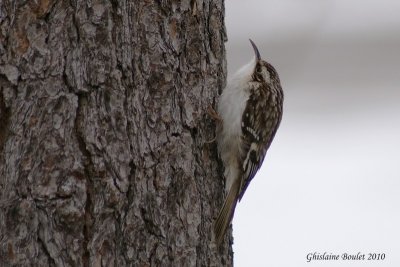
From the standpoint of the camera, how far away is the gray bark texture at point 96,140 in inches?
96.5

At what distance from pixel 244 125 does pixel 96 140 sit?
960 mm

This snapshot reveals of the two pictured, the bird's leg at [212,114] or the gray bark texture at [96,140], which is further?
the bird's leg at [212,114]

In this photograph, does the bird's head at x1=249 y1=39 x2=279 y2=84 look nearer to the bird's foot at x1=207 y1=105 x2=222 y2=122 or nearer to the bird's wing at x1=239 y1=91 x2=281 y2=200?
the bird's wing at x1=239 y1=91 x2=281 y2=200

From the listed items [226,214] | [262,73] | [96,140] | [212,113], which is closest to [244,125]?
[262,73]

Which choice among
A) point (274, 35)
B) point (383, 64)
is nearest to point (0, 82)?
point (274, 35)

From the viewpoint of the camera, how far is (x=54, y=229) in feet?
8.01

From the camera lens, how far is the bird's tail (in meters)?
2.82

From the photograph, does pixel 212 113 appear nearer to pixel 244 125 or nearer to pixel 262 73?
pixel 244 125

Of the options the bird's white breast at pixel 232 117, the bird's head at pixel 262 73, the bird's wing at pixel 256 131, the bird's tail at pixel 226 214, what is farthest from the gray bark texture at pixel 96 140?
the bird's head at pixel 262 73

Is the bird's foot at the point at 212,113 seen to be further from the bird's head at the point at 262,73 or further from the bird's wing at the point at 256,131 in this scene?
the bird's head at the point at 262,73

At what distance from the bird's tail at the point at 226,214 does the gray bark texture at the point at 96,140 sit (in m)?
0.05

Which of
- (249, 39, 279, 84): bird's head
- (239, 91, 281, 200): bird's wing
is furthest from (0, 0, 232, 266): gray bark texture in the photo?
(249, 39, 279, 84): bird's head

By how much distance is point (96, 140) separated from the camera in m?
2.51

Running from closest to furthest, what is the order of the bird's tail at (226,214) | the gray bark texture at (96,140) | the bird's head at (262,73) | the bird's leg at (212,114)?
the gray bark texture at (96,140)
the bird's tail at (226,214)
the bird's leg at (212,114)
the bird's head at (262,73)
